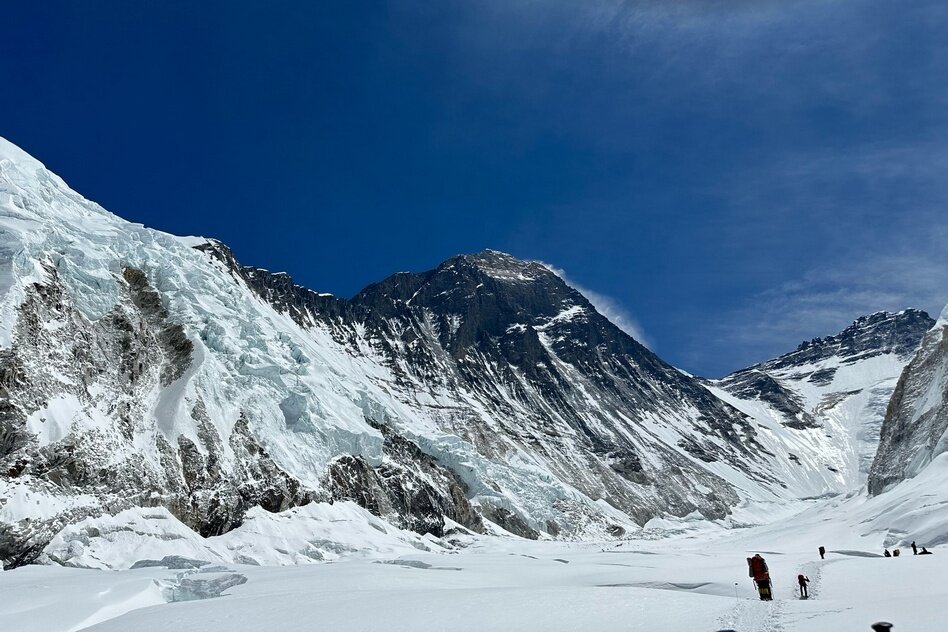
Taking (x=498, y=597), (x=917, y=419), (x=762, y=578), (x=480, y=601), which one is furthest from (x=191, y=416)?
(x=917, y=419)

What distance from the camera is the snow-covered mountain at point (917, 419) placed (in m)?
64.9

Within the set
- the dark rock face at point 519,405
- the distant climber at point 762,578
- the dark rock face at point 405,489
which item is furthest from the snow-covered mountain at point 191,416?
the distant climber at point 762,578

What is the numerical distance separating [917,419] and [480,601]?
239 ft

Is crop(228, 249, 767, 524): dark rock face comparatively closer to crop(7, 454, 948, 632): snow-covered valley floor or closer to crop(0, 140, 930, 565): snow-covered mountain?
crop(0, 140, 930, 565): snow-covered mountain

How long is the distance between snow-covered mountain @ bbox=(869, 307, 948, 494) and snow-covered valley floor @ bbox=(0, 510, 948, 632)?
49920 millimetres

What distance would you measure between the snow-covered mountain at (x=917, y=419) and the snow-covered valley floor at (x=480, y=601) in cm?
4992

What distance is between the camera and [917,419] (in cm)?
7194

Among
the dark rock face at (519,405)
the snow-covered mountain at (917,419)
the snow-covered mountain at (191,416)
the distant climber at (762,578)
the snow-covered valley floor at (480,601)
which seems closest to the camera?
the snow-covered valley floor at (480,601)

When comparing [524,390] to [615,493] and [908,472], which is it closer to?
[615,493]

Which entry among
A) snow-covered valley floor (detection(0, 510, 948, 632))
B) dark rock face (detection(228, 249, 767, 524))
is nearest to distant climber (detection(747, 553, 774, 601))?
snow-covered valley floor (detection(0, 510, 948, 632))

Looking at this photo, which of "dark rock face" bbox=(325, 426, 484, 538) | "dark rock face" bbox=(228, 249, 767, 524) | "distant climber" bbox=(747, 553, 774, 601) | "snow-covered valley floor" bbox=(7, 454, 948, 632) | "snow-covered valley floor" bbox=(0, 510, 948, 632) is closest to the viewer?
"snow-covered valley floor" bbox=(0, 510, 948, 632)

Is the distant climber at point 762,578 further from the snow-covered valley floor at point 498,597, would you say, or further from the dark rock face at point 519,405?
the dark rock face at point 519,405

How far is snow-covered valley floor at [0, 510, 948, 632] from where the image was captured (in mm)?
13203

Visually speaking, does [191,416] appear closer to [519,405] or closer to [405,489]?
[405,489]
